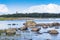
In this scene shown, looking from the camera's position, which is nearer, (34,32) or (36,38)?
(36,38)

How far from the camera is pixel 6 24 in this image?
8.65m

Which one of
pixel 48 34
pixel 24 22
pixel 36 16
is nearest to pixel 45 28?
pixel 48 34

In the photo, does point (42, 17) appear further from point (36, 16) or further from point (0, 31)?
point (0, 31)

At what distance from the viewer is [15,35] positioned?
896 centimetres

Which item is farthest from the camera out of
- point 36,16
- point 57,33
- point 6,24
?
point 57,33

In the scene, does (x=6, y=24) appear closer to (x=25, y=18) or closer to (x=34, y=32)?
(x=25, y=18)

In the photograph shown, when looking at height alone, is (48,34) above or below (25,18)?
below

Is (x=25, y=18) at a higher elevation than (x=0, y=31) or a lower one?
higher

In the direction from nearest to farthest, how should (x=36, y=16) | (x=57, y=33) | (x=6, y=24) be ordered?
1. (x=36, y=16)
2. (x=6, y=24)
3. (x=57, y=33)

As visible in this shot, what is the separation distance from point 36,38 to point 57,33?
54.2 inches

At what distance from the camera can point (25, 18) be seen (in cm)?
828

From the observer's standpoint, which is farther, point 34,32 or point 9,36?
point 34,32

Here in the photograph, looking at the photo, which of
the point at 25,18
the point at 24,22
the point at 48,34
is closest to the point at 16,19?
the point at 25,18

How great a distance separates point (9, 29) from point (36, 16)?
156 centimetres
